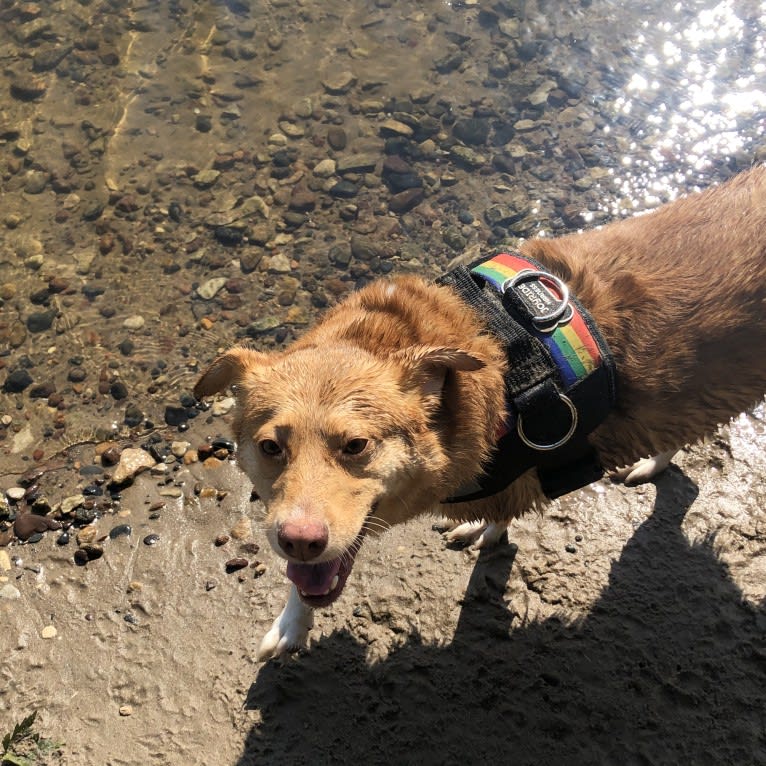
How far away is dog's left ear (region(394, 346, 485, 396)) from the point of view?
256 centimetres

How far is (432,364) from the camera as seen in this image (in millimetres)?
2635

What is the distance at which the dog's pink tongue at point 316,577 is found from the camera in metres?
2.67

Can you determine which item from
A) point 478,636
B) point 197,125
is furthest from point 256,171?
point 478,636

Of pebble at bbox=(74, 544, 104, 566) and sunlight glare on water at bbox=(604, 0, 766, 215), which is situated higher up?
sunlight glare on water at bbox=(604, 0, 766, 215)

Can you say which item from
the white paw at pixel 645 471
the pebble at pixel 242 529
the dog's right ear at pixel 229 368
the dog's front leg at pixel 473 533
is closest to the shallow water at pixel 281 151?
the pebble at pixel 242 529

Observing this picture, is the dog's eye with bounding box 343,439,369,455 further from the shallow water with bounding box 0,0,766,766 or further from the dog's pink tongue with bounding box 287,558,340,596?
the shallow water with bounding box 0,0,766,766

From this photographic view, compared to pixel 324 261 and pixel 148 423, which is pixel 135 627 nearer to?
pixel 148 423

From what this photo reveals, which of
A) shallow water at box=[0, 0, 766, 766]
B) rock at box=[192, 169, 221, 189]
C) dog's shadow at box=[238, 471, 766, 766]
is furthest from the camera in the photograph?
rock at box=[192, 169, 221, 189]

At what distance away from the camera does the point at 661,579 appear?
3742mm

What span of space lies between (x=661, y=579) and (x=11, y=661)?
3.62 m

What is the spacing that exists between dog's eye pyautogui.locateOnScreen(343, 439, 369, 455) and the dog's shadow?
1.54 m

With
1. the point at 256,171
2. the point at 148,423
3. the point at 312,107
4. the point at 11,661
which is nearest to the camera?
A: the point at 11,661

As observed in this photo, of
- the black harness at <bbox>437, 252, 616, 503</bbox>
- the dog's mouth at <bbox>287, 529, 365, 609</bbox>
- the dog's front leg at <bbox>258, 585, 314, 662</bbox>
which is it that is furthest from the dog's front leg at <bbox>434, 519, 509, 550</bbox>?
the dog's mouth at <bbox>287, 529, 365, 609</bbox>

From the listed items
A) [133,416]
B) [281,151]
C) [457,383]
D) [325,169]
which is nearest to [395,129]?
[325,169]
